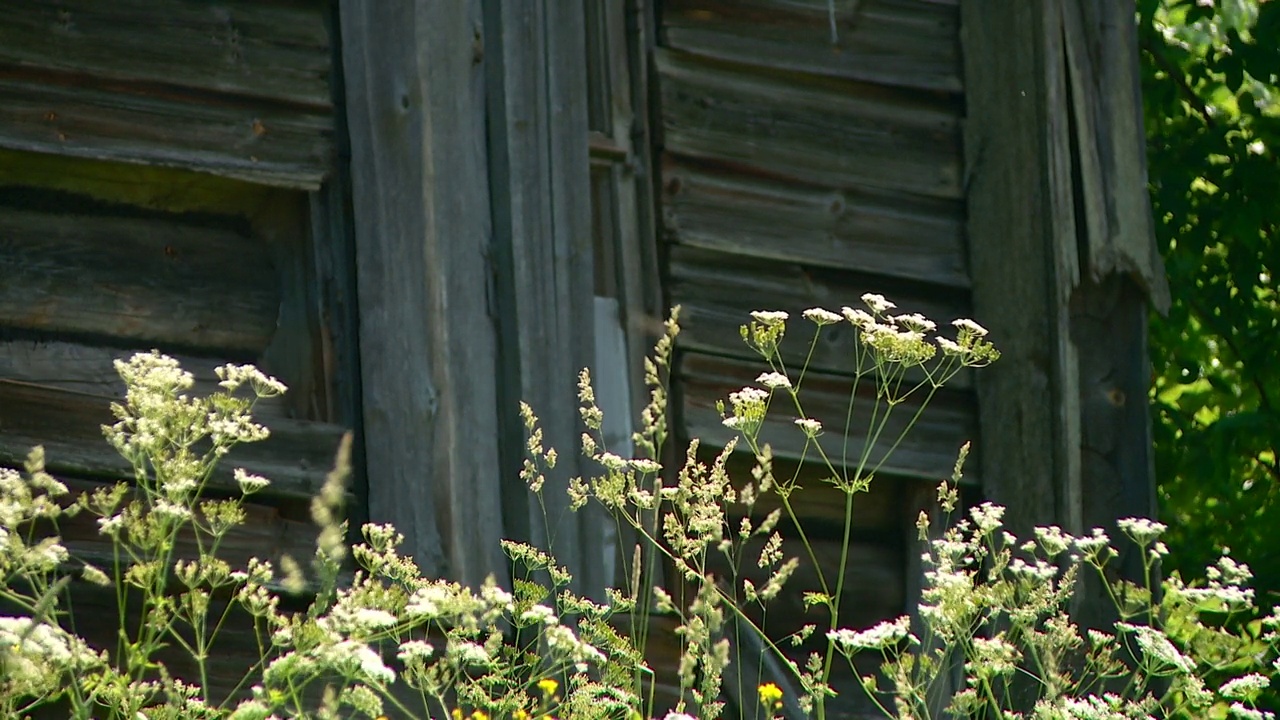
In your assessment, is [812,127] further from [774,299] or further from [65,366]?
[65,366]

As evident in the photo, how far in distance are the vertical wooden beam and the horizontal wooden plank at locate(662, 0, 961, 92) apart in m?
0.57

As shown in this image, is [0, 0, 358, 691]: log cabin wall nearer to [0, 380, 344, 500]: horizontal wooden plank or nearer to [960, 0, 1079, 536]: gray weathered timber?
[0, 380, 344, 500]: horizontal wooden plank

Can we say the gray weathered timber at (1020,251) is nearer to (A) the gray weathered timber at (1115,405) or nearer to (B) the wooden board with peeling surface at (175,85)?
(A) the gray weathered timber at (1115,405)

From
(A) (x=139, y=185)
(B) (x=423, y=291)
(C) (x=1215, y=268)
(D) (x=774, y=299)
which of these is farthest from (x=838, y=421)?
(C) (x=1215, y=268)

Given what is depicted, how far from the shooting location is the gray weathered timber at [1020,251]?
4.73 metres

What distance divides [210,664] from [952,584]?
1741mm

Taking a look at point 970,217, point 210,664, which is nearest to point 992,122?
point 970,217

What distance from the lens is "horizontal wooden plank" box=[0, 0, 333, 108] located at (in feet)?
11.9

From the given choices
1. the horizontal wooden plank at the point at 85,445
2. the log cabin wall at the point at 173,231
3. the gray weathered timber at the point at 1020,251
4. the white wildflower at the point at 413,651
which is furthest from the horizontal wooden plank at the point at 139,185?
the gray weathered timber at the point at 1020,251

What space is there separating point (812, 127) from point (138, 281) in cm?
193

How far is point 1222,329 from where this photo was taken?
6.84 meters

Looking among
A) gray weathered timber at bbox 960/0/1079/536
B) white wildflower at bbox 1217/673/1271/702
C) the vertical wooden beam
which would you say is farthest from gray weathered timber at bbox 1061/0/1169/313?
white wildflower at bbox 1217/673/1271/702

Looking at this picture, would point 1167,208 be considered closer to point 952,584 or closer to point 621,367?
point 621,367

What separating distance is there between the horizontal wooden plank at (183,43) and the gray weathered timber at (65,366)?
602 millimetres
